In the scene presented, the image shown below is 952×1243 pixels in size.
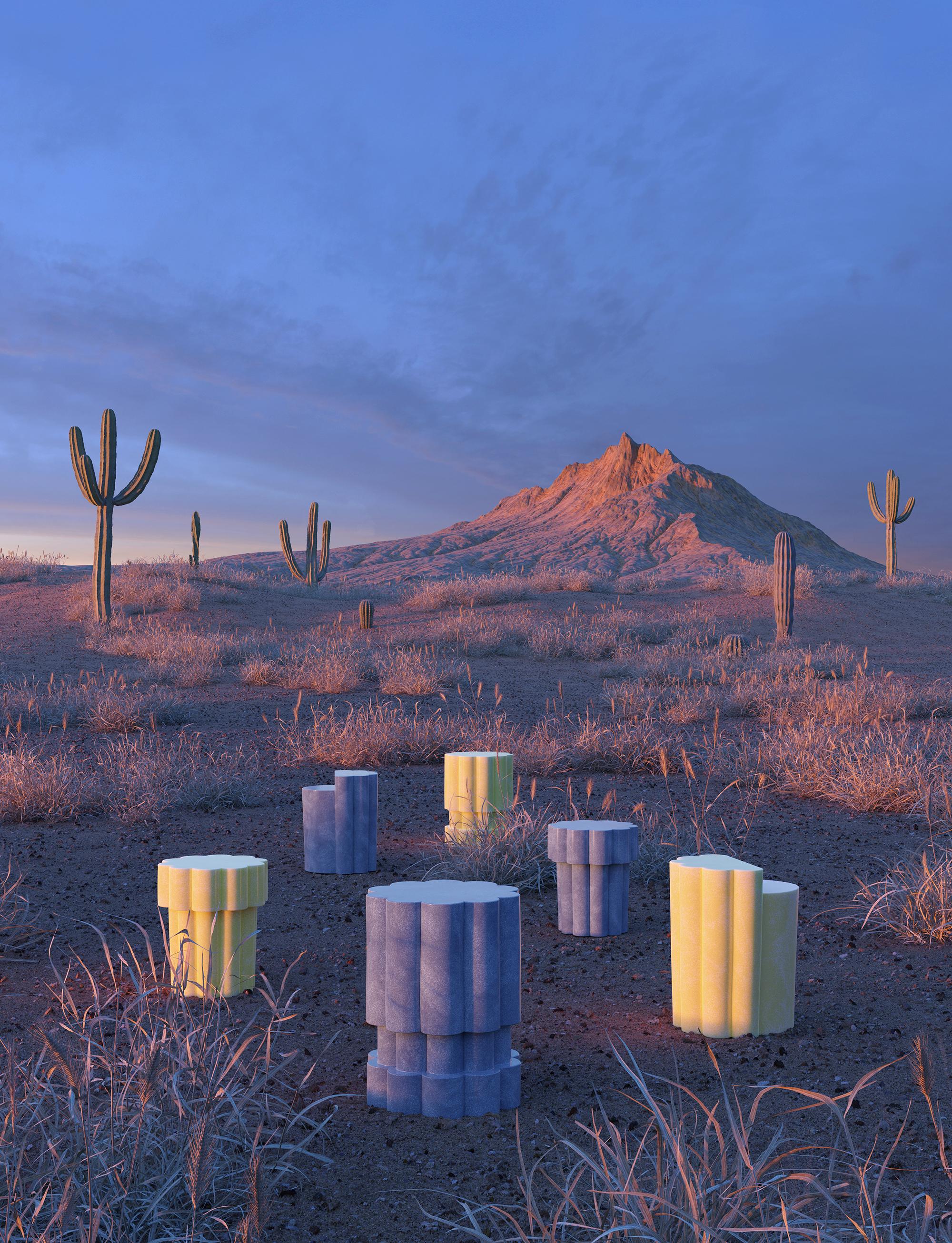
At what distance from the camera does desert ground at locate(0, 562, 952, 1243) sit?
2.80 meters

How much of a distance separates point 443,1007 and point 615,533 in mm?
45102

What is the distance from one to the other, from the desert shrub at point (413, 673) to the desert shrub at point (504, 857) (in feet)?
20.2

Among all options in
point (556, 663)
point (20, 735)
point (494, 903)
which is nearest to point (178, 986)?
point (494, 903)

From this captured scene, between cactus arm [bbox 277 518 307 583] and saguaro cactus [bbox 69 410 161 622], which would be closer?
saguaro cactus [bbox 69 410 161 622]

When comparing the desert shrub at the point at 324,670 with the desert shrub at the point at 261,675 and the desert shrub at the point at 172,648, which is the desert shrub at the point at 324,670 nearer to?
the desert shrub at the point at 261,675

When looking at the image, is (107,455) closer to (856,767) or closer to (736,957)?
(856,767)

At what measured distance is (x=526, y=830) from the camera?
17.5ft

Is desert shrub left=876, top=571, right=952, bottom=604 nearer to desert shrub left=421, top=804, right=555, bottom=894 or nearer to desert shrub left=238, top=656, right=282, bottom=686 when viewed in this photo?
desert shrub left=238, top=656, right=282, bottom=686

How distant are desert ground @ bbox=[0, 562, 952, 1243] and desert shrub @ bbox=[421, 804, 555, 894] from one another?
1.6 inches

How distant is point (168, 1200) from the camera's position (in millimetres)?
2256

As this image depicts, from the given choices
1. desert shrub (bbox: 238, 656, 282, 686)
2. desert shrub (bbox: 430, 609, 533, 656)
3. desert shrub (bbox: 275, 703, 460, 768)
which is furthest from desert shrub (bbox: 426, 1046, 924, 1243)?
desert shrub (bbox: 430, 609, 533, 656)

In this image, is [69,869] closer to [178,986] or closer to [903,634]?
[178,986]

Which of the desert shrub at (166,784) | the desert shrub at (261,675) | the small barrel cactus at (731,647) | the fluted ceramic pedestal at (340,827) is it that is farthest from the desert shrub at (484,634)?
the fluted ceramic pedestal at (340,827)

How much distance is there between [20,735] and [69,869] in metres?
3.97
